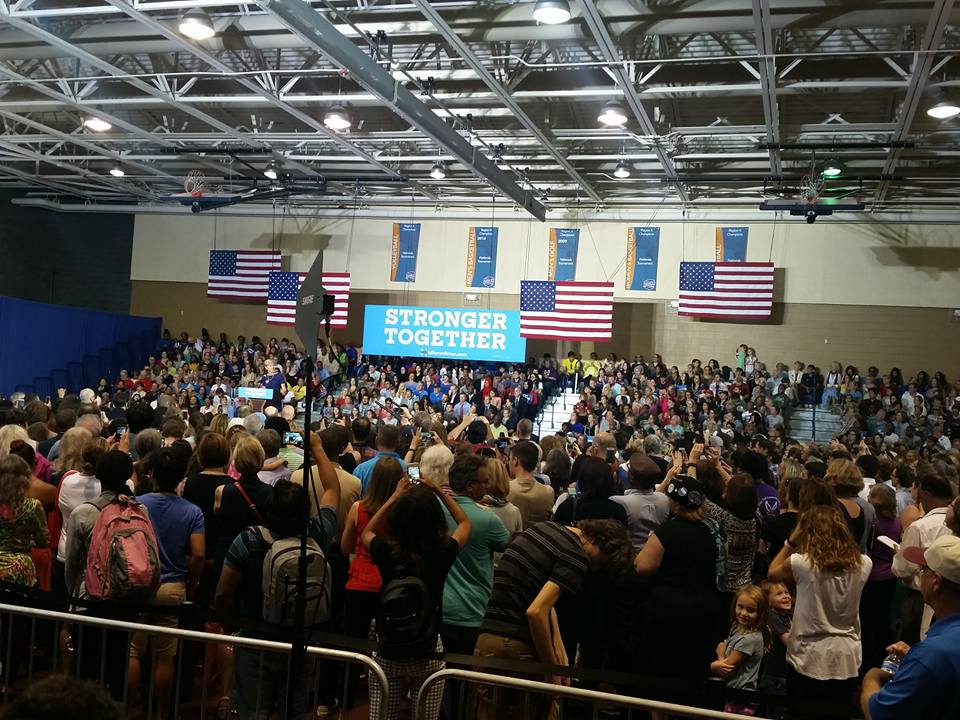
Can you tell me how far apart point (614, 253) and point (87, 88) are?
13.1m

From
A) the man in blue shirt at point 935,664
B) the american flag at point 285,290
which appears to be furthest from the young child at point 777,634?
the american flag at point 285,290

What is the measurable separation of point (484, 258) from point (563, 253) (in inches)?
83.8

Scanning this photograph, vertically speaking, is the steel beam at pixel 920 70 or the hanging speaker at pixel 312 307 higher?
the steel beam at pixel 920 70

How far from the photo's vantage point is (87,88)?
14.8m

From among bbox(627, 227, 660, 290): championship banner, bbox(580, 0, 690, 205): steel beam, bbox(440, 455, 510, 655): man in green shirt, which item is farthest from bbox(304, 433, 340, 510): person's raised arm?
bbox(627, 227, 660, 290): championship banner

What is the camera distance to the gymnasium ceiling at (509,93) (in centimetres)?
1073

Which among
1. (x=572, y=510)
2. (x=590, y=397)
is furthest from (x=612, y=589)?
(x=590, y=397)

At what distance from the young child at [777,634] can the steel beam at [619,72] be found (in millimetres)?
7255

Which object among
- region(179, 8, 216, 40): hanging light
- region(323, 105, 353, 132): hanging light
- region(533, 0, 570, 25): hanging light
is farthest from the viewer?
region(323, 105, 353, 132): hanging light

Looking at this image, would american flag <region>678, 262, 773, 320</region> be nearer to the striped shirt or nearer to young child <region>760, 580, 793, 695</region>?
young child <region>760, 580, 793, 695</region>

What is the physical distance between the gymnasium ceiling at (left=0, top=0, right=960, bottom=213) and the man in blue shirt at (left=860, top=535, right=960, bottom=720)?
8346 mm

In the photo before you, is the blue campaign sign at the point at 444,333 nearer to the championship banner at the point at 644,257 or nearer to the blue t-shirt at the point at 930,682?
the championship banner at the point at 644,257

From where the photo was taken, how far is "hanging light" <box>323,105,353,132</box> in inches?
596

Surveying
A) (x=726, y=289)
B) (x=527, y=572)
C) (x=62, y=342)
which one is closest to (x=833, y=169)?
(x=726, y=289)
